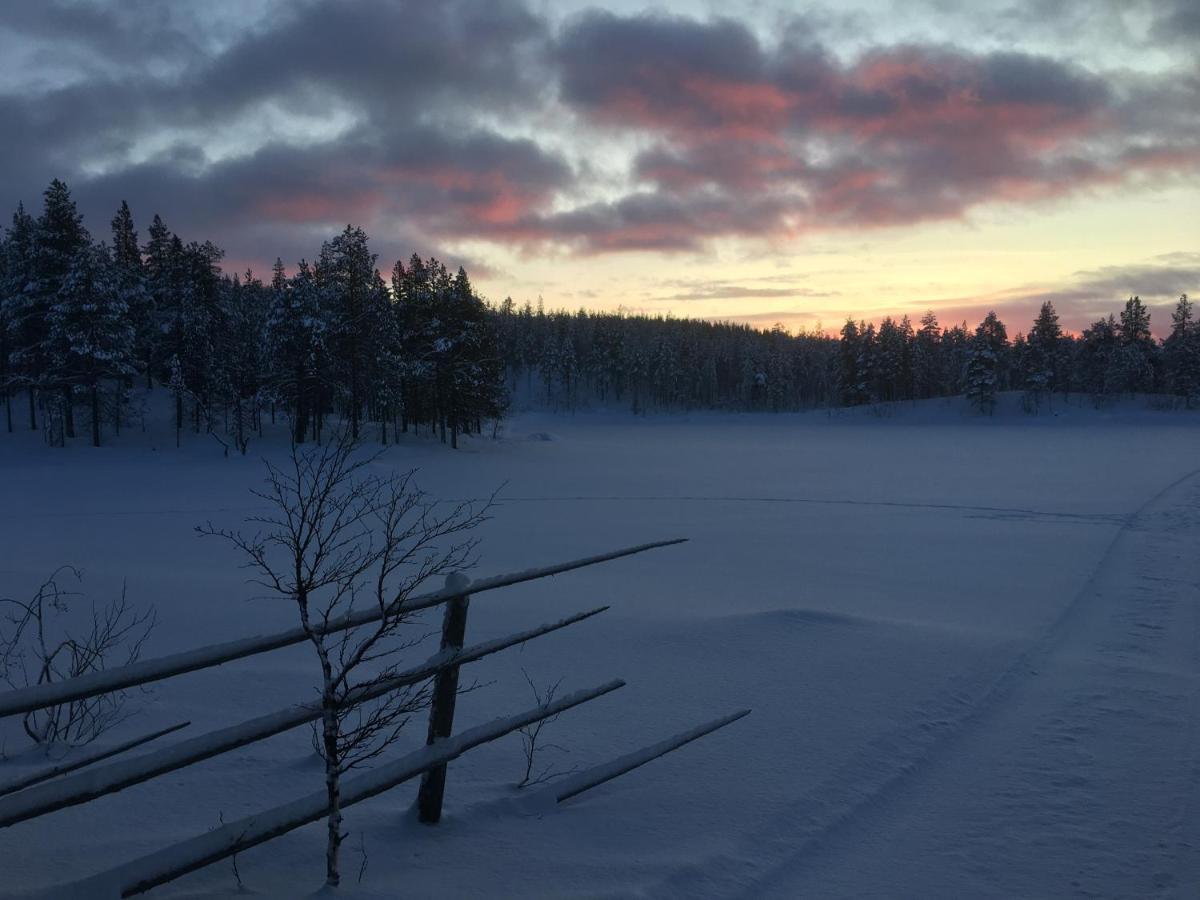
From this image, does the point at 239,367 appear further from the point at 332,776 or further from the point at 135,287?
the point at 332,776

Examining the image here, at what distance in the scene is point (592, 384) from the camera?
150 m

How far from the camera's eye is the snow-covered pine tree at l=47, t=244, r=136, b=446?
4272cm

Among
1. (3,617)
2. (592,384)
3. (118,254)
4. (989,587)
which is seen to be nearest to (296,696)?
(3,617)

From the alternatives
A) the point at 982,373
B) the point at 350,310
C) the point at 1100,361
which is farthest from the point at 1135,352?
the point at 350,310

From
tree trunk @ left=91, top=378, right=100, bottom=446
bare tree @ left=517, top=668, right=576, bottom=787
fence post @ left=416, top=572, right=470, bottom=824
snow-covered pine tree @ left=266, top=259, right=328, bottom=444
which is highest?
snow-covered pine tree @ left=266, top=259, right=328, bottom=444

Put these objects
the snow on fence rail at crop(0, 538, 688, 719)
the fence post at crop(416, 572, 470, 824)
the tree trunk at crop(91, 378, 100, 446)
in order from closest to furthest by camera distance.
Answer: the snow on fence rail at crop(0, 538, 688, 719)
the fence post at crop(416, 572, 470, 824)
the tree trunk at crop(91, 378, 100, 446)

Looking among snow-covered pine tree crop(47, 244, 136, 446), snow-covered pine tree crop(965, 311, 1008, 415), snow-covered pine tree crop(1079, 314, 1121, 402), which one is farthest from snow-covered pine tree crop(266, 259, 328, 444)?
snow-covered pine tree crop(1079, 314, 1121, 402)

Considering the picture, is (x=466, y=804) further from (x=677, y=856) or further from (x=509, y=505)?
(x=509, y=505)

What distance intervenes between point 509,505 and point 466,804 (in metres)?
23.0

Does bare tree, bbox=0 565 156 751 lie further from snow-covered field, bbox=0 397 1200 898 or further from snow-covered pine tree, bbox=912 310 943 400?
snow-covered pine tree, bbox=912 310 943 400

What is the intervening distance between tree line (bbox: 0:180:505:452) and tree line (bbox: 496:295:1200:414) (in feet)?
152

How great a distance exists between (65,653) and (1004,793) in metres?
10.00

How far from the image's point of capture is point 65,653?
28.8 feet

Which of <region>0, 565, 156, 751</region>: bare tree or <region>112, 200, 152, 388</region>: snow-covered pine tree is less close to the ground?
<region>112, 200, 152, 388</region>: snow-covered pine tree
